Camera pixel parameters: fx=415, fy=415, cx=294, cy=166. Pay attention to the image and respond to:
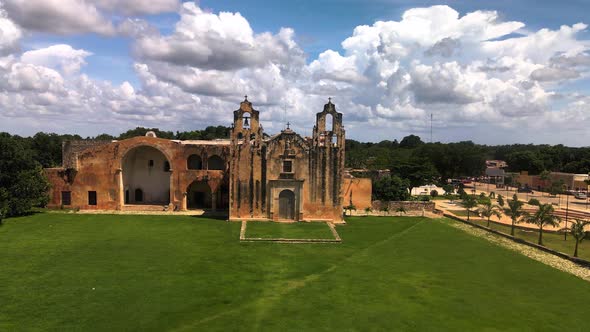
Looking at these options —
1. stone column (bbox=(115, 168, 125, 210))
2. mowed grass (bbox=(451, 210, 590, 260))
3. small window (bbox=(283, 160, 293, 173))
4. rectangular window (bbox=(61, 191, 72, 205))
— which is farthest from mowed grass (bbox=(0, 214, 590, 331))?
rectangular window (bbox=(61, 191, 72, 205))

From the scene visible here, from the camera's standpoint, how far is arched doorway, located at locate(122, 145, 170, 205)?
136 ft

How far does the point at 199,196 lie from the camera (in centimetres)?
4166

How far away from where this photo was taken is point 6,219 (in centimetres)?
3247

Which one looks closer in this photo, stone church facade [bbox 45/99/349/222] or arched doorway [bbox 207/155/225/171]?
stone church facade [bbox 45/99/349/222]

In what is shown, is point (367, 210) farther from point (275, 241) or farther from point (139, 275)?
point (139, 275)

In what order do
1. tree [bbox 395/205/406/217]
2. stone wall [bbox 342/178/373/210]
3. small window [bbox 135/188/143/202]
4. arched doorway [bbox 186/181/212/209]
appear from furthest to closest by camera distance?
small window [bbox 135/188/143/202] < arched doorway [bbox 186/181/212/209] < stone wall [bbox 342/178/373/210] < tree [bbox 395/205/406/217]

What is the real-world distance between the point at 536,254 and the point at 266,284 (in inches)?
Answer: 698

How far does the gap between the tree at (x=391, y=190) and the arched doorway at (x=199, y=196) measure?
17120 mm

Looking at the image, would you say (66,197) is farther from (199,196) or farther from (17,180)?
(199,196)

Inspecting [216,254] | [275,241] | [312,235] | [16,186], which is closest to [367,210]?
[312,235]

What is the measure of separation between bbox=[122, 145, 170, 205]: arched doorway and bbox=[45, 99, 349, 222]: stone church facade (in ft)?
0.31

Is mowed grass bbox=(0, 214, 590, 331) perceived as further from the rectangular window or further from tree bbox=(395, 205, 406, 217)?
tree bbox=(395, 205, 406, 217)

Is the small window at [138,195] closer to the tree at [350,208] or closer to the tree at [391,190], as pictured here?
the tree at [350,208]

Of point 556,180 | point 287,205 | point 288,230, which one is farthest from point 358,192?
point 556,180
